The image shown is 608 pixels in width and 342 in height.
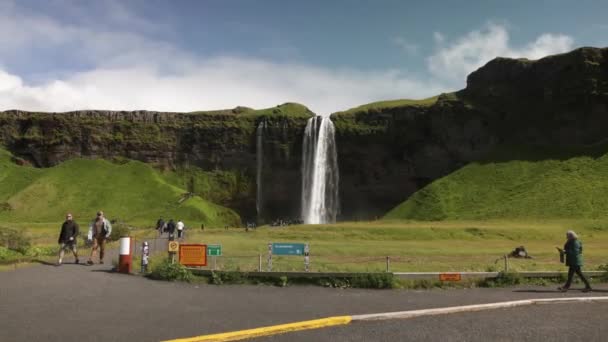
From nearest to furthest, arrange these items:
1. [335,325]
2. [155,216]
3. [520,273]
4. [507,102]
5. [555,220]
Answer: [335,325] → [520,273] → [555,220] → [155,216] → [507,102]

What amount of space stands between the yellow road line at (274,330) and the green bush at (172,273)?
7.18 m

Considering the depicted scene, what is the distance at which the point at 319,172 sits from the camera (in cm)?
9812

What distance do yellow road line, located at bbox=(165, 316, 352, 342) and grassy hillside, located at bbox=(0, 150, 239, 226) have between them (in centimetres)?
7355

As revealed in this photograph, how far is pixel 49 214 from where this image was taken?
90312 mm

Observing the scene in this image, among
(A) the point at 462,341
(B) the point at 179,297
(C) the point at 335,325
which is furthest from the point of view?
(B) the point at 179,297

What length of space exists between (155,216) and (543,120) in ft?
229

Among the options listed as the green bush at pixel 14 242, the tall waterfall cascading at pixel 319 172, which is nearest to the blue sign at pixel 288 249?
the green bush at pixel 14 242

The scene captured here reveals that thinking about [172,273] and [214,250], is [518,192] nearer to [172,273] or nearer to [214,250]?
[214,250]

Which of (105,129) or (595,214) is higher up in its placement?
(105,129)

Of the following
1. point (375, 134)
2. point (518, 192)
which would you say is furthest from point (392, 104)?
point (518, 192)

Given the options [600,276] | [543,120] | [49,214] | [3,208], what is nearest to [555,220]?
[543,120]

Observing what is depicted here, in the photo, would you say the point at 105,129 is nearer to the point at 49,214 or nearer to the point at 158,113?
the point at 158,113

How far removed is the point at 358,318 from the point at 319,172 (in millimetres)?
87686

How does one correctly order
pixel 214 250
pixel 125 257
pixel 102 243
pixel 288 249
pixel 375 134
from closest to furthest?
pixel 288 249 → pixel 214 250 → pixel 125 257 → pixel 102 243 → pixel 375 134
